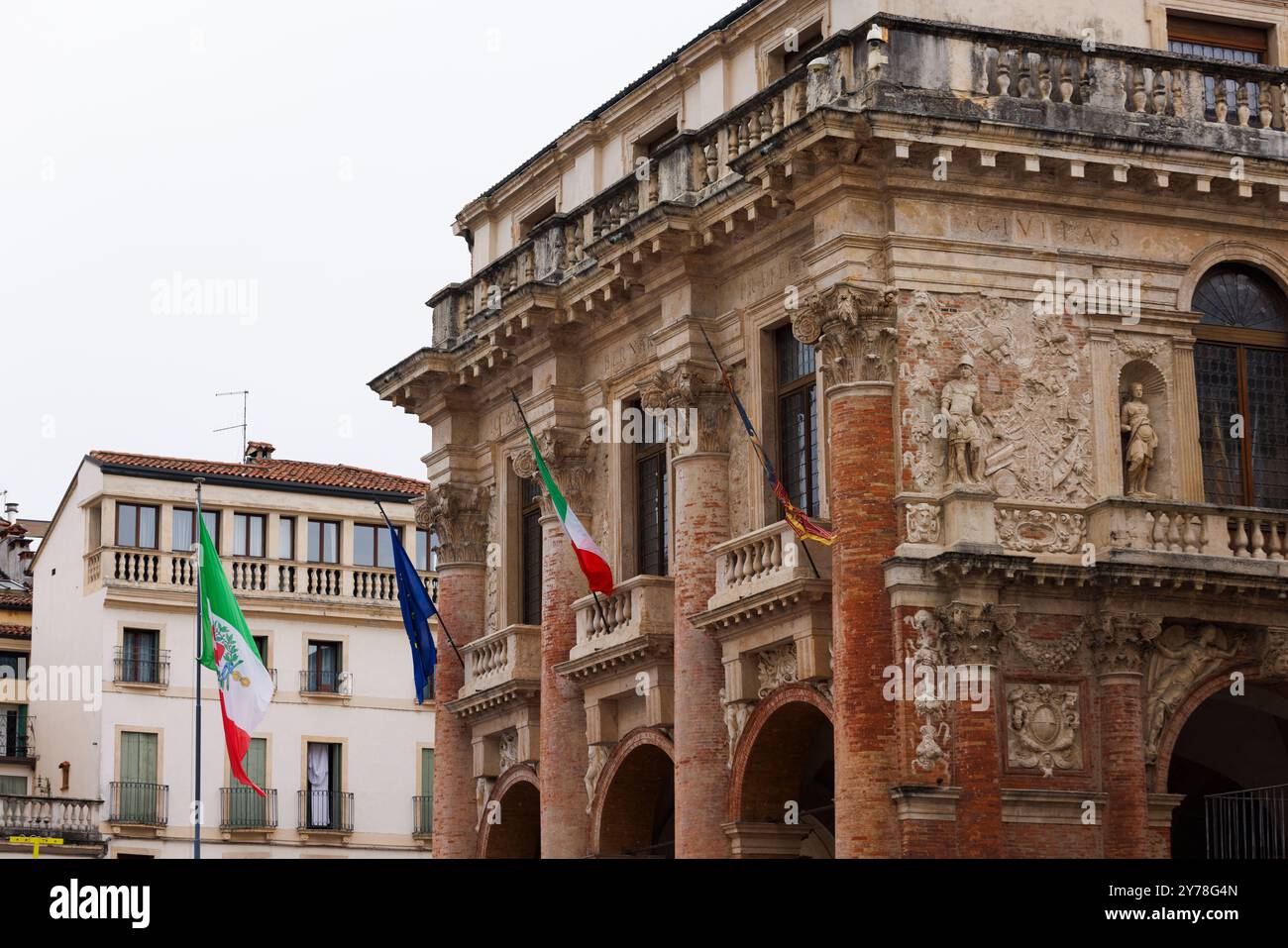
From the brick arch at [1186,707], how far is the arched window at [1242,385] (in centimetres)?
244

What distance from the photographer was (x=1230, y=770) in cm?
3662

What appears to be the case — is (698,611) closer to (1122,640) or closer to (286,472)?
(1122,640)

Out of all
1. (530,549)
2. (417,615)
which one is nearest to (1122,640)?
(530,549)

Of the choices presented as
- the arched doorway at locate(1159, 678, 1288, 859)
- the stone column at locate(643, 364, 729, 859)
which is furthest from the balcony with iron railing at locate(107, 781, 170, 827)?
the arched doorway at locate(1159, 678, 1288, 859)

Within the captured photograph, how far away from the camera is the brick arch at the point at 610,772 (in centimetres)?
3844

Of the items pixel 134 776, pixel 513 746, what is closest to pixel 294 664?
pixel 134 776

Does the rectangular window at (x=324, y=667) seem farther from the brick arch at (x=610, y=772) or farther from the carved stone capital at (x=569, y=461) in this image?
the brick arch at (x=610, y=772)

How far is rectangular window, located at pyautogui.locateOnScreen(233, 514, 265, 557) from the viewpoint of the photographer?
63562 millimetres

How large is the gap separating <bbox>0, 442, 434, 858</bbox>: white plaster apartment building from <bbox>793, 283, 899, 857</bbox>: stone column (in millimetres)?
30082

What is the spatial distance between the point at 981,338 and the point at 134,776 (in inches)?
1274

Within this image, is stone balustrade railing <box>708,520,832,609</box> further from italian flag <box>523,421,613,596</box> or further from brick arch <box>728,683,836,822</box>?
italian flag <box>523,421,613,596</box>

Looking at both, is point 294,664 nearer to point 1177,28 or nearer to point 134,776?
point 134,776

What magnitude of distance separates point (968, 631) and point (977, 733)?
4.17ft

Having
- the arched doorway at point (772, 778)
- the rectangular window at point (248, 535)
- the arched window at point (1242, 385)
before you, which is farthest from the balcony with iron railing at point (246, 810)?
the arched window at point (1242, 385)
